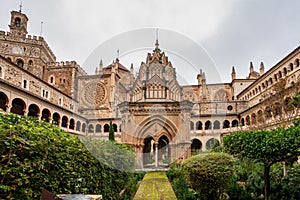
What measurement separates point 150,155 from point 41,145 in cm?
2130

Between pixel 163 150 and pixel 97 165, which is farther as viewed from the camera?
pixel 163 150

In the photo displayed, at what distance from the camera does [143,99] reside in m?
22.9

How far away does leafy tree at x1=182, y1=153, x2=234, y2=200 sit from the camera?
7.67m

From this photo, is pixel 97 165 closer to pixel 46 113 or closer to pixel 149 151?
pixel 149 151

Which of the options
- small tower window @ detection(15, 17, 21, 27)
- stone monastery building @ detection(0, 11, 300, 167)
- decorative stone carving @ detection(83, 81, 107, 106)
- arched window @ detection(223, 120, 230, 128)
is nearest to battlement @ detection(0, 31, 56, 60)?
stone monastery building @ detection(0, 11, 300, 167)

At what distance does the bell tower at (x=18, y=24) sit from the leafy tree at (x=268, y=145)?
43.2 meters

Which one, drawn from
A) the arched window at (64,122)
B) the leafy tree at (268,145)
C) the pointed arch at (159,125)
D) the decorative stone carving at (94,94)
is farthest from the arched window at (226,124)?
the leafy tree at (268,145)

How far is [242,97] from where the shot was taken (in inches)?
1725

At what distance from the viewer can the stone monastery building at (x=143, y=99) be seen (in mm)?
20469

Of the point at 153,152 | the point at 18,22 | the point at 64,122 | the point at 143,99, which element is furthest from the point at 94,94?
the point at 153,152

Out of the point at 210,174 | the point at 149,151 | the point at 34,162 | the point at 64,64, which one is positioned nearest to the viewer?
the point at 34,162

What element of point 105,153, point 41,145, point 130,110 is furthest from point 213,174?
point 130,110

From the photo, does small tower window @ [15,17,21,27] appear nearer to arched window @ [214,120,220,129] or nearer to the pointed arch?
the pointed arch

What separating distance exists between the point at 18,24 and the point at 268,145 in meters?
47.0
